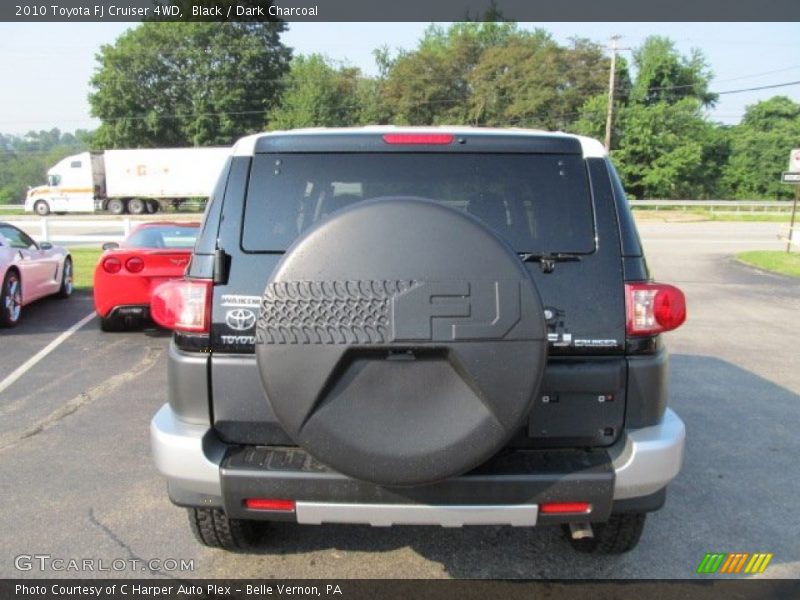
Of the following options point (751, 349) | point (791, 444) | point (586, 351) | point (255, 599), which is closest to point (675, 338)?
point (751, 349)

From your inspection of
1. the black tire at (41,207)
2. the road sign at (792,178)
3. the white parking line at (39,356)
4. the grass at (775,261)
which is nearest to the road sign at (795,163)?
the road sign at (792,178)

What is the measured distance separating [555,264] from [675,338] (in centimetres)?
647

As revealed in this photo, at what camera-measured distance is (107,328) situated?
8102mm

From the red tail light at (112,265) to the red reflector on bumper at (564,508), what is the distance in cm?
648

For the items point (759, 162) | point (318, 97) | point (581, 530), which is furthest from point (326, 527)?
point (759, 162)

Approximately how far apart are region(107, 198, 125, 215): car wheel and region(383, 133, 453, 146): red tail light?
43520 mm

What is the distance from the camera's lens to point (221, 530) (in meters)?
2.94

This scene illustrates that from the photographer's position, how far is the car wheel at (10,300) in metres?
8.05

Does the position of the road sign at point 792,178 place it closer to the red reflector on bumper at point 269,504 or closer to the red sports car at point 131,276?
the red sports car at point 131,276

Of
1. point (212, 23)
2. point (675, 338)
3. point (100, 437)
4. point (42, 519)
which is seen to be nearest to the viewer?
point (42, 519)

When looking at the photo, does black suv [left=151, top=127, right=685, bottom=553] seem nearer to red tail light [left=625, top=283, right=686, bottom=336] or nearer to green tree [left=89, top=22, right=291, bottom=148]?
red tail light [left=625, top=283, right=686, bottom=336]

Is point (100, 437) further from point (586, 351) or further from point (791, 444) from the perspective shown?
point (791, 444)

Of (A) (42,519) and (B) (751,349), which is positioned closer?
(A) (42,519)

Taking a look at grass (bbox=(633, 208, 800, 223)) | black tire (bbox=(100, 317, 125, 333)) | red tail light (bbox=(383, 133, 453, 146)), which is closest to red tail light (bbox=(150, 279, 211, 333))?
red tail light (bbox=(383, 133, 453, 146))
